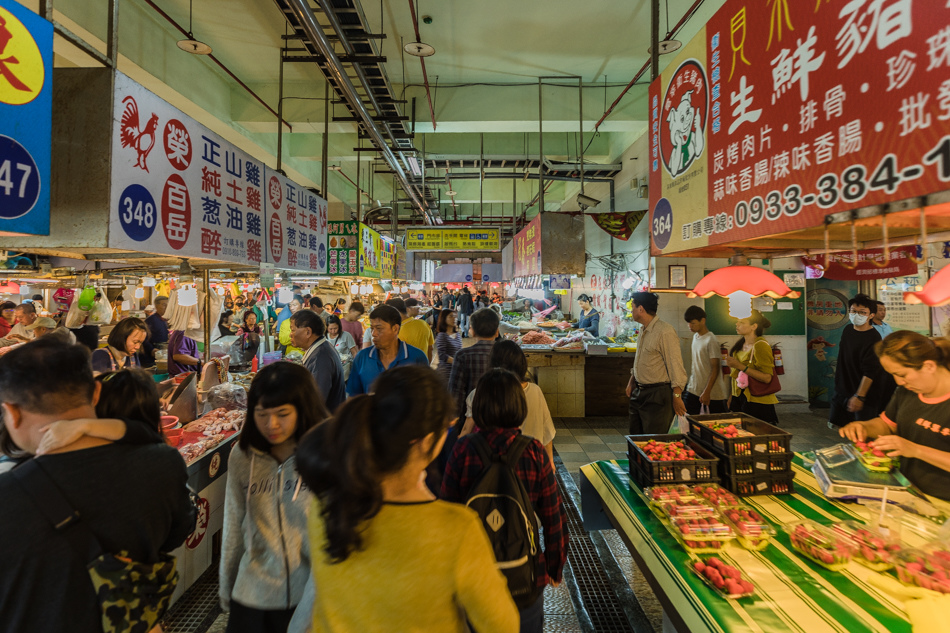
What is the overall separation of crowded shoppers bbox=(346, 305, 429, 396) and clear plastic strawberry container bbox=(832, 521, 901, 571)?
2.96 m

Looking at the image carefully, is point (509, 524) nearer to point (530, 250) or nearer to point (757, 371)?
point (757, 371)

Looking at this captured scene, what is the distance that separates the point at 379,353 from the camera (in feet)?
13.1

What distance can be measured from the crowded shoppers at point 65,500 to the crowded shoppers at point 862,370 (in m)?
6.32

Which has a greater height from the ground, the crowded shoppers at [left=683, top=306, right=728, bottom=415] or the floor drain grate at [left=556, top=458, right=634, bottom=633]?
the crowded shoppers at [left=683, top=306, right=728, bottom=415]

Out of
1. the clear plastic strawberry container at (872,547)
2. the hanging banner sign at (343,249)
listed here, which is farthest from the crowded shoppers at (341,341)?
the clear plastic strawberry container at (872,547)

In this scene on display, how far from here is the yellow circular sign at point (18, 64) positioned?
6.11 feet

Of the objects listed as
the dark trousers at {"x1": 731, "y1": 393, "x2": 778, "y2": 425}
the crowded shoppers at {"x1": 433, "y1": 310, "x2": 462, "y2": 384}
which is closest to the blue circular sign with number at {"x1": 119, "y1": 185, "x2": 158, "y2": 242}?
the crowded shoppers at {"x1": 433, "y1": 310, "x2": 462, "y2": 384}

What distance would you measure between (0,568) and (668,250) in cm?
350

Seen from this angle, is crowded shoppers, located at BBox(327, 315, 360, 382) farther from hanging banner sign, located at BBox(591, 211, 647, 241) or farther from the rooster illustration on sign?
hanging banner sign, located at BBox(591, 211, 647, 241)

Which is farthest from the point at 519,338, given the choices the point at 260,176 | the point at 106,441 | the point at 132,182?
the point at 106,441

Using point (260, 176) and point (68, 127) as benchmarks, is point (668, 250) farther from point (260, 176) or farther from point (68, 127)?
point (260, 176)

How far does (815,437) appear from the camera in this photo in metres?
6.45

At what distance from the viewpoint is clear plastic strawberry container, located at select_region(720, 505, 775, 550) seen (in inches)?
87.7

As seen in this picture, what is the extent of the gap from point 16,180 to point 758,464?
4.18m
